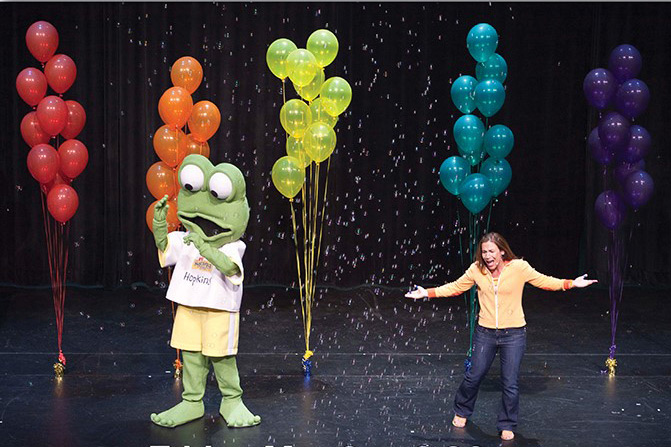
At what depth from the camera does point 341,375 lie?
619cm

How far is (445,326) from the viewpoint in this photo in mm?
7672

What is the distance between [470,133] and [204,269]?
2044 millimetres

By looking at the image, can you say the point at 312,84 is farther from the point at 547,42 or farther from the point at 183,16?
the point at 547,42

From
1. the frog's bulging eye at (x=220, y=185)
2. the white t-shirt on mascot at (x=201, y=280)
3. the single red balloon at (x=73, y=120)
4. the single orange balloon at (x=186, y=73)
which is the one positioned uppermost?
the single orange balloon at (x=186, y=73)

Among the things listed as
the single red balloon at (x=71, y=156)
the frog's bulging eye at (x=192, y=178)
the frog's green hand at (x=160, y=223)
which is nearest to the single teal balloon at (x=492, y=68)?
the frog's bulging eye at (x=192, y=178)

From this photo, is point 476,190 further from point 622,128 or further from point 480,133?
point 622,128

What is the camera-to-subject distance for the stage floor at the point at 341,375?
5.03m

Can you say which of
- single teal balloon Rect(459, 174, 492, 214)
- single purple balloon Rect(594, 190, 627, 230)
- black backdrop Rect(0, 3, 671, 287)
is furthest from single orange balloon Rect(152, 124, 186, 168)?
black backdrop Rect(0, 3, 671, 287)

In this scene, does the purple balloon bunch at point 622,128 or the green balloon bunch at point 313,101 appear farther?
the purple balloon bunch at point 622,128

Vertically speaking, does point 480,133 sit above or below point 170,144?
above

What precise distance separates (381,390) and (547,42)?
4.82 metres

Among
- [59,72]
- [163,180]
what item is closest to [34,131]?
[59,72]

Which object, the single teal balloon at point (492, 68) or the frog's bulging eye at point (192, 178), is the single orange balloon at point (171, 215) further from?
the single teal balloon at point (492, 68)

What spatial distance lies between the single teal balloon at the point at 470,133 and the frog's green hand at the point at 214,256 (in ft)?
6.16
